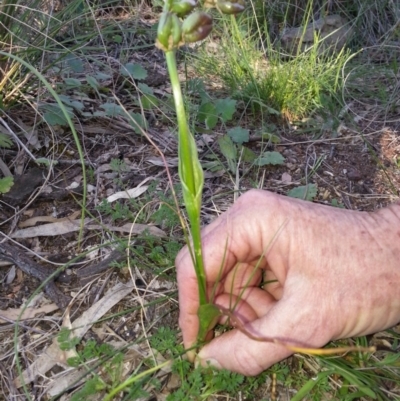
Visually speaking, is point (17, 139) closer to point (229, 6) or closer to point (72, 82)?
point (72, 82)

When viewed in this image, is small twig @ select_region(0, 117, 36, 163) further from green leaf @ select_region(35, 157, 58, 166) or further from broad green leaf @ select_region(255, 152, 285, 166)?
broad green leaf @ select_region(255, 152, 285, 166)

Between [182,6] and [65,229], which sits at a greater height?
[182,6]

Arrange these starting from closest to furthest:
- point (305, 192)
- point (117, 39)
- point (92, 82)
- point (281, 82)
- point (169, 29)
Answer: point (169, 29) < point (305, 192) < point (92, 82) < point (281, 82) < point (117, 39)

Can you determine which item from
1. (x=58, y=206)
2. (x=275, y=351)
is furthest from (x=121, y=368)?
(x=58, y=206)

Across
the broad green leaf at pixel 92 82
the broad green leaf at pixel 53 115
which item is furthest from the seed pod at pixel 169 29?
the broad green leaf at pixel 92 82

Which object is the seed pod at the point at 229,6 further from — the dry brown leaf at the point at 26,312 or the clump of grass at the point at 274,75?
the clump of grass at the point at 274,75

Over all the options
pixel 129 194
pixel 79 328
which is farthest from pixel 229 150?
pixel 79 328

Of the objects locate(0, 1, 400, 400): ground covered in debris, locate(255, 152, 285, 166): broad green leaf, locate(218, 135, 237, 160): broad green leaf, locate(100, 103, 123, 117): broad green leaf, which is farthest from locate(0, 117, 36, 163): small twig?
locate(255, 152, 285, 166): broad green leaf
